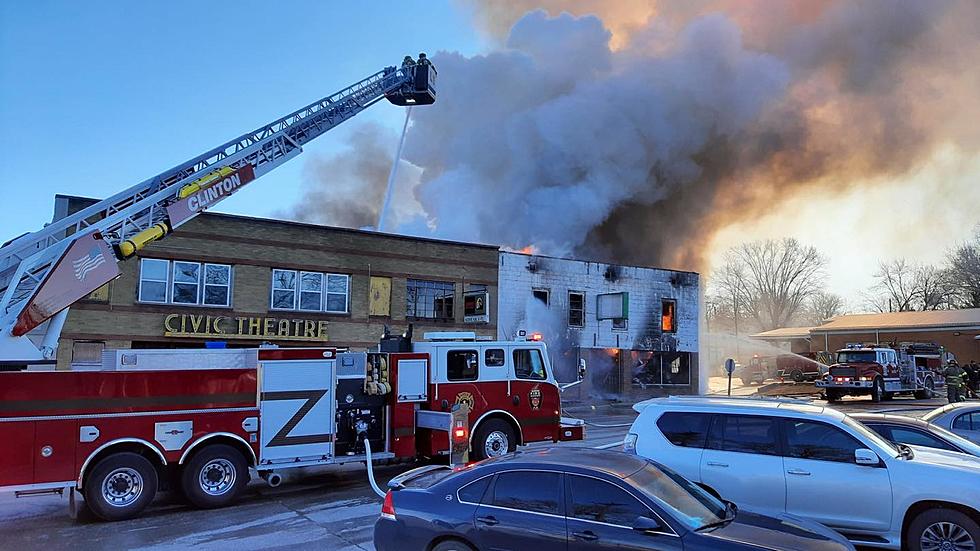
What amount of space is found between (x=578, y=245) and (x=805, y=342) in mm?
31331

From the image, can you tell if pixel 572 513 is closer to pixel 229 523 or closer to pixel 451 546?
pixel 451 546

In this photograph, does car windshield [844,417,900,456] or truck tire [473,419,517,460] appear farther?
truck tire [473,419,517,460]

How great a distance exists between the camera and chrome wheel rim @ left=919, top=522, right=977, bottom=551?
5.89m

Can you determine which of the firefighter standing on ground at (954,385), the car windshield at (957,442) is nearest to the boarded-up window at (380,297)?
the car windshield at (957,442)

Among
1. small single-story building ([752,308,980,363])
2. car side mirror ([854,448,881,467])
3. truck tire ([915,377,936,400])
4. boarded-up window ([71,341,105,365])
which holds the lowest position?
truck tire ([915,377,936,400])

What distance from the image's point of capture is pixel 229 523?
8.28 metres

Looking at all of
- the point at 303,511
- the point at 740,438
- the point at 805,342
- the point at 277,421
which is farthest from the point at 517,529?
the point at 805,342

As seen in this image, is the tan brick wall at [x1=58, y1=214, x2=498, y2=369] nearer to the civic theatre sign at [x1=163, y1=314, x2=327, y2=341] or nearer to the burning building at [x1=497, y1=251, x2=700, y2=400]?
the civic theatre sign at [x1=163, y1=314, x2=327, y2=341]

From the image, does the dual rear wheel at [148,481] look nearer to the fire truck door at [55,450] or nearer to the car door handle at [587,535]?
the fire truck door at [55,450]

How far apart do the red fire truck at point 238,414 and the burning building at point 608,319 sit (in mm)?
13211

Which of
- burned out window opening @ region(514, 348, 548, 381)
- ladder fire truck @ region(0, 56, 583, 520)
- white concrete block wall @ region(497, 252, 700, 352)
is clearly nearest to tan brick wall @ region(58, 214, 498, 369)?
white concrete block wall @ region(497, 252, 700, 352)

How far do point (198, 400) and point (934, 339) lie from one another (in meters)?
51.2

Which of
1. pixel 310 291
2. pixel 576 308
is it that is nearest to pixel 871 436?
pixel 310 291

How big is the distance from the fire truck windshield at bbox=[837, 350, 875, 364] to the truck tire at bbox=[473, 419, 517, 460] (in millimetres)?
22736
